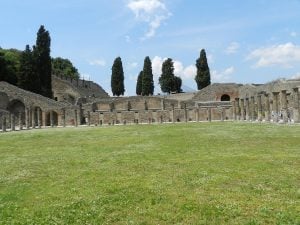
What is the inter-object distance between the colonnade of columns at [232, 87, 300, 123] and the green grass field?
1783 centimetres

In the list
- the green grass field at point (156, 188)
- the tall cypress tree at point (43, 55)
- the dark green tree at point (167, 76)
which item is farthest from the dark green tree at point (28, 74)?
the green grass field at point (156, 188)

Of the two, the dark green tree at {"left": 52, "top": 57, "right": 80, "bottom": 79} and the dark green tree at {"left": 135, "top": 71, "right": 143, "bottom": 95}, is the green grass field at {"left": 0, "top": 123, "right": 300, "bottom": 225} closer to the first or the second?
the dark green tree at {"left": 135, "top": 71, "right": 143, "bottom": 95}

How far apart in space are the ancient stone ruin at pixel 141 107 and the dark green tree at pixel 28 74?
15.6 feet

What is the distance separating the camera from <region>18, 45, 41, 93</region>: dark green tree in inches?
2403

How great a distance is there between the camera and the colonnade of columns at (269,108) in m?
32.4

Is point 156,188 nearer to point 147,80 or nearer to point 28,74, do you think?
point 28,74

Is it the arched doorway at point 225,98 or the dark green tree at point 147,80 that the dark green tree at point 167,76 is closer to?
the dark green tree at point 147,80

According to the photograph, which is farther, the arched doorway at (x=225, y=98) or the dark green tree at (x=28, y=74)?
the arched doorway at (x=225, y=98)

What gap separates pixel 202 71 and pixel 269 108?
34632mm

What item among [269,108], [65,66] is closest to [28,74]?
[269,108]

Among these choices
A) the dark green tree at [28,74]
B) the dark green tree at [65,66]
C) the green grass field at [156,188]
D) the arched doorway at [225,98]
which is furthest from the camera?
the dark green tree at [65,66]

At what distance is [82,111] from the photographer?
57.4 metres

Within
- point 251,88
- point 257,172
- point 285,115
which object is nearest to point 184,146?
point 257,172

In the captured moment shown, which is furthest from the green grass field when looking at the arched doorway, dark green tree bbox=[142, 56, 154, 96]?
dark green tree bbox=[142, 56, 154, 96]
